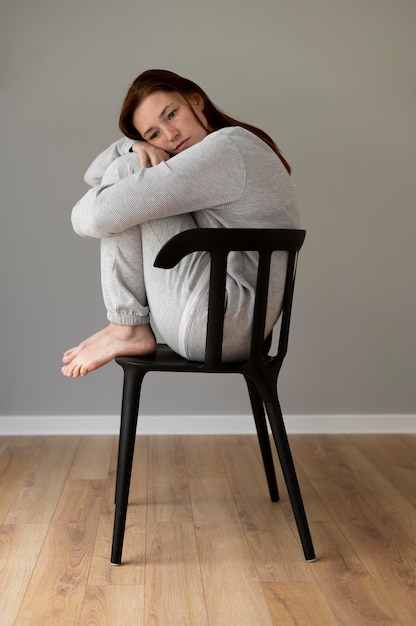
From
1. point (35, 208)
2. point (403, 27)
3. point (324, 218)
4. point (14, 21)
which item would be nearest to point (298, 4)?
point (403, 27)

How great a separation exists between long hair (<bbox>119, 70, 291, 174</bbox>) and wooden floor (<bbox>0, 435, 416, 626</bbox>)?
99cm

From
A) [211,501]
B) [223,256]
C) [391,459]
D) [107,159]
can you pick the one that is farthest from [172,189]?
[391,459]

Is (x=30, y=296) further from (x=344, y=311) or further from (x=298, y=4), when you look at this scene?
(x=298, y=4)

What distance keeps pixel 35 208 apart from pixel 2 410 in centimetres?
82

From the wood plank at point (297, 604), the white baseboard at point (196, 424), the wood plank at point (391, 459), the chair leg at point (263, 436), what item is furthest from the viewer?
the white baseboard at point (196, 424)

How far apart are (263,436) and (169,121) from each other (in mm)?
933

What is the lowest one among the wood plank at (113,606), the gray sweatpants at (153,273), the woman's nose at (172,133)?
the wood plank at (113,606)

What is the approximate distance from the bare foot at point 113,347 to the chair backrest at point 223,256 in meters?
0.18

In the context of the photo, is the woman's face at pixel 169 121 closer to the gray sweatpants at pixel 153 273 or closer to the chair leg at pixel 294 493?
the gray sweatpants at pixel 153 273

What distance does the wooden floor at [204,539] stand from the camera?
163cm

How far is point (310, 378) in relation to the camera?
127 inches

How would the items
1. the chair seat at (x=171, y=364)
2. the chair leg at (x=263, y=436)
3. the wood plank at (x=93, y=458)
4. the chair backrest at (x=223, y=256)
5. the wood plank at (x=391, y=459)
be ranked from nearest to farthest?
the chair backrest at (x=223, y=256) < the chair seat at (x=171, y=364) < the chair leg at (x=263, y=436) < the wood plank at (x=391, y=459) < the wood plank at (x=93, y=458)

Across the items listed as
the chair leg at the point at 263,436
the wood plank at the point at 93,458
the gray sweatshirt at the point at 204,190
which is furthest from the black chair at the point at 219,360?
the wood plank at the point at 93,458

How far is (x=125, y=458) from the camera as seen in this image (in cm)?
→ 186
